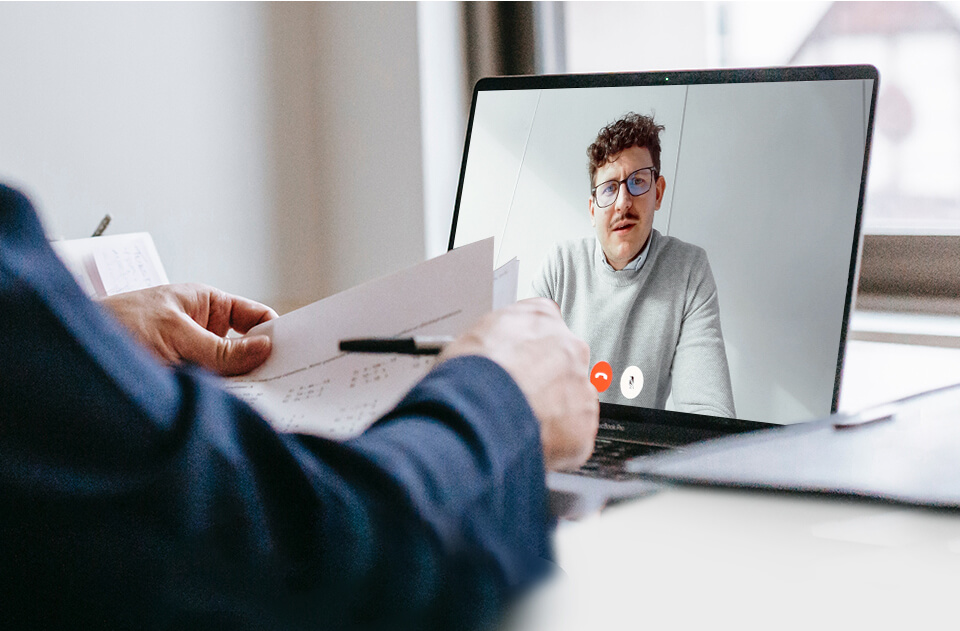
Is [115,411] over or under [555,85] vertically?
under

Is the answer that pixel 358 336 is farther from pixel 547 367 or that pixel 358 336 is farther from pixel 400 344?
pixel 547 367

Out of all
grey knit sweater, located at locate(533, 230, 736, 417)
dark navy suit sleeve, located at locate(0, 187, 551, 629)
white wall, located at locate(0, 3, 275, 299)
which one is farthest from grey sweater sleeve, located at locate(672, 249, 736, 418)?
white wall, located at locate(0, 3, 275, 299)

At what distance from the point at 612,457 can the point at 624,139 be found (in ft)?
1.10

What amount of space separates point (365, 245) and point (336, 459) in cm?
111

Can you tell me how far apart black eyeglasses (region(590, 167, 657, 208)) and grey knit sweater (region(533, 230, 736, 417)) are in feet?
0.14

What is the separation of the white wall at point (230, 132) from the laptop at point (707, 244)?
0.49 m

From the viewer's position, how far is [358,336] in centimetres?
60

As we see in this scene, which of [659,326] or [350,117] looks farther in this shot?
[350,117]

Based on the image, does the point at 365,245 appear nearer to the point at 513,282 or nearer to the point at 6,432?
the point at 513,282

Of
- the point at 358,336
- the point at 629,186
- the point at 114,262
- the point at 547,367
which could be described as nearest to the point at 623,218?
the point at 629,186

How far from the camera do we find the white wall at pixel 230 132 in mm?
1051

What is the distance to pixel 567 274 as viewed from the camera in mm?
848

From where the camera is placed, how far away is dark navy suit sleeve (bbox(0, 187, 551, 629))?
0.25 metres

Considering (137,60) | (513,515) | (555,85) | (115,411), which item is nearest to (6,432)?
(115,411)
